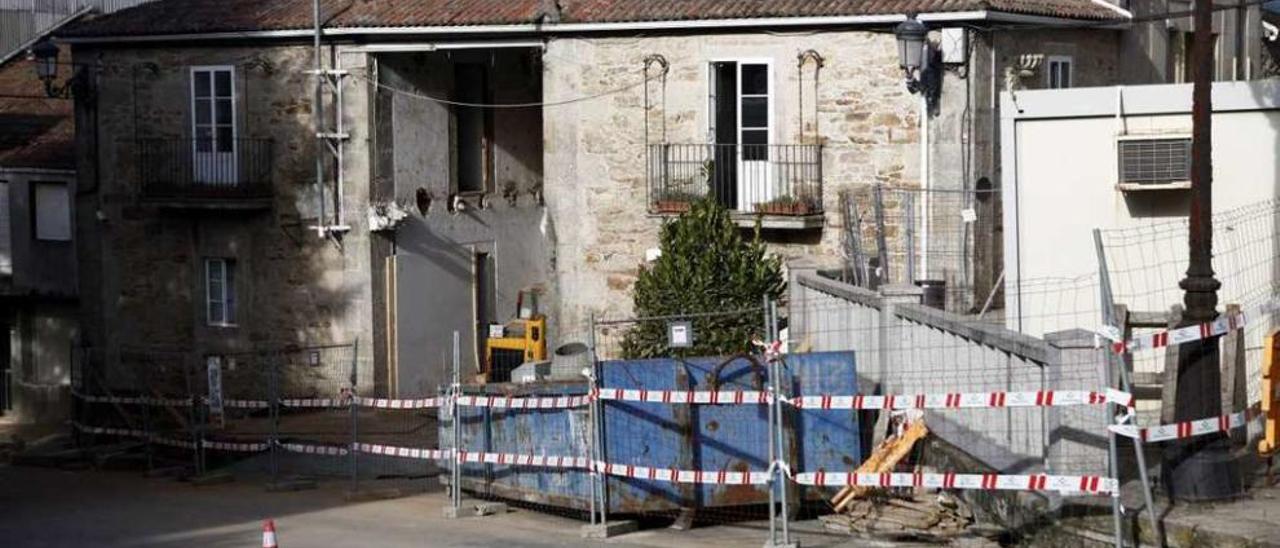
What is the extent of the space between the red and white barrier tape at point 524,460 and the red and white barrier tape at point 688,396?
639 mm

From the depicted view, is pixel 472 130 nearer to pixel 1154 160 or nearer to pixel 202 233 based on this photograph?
pixel 202 233

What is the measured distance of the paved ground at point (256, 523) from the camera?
16.6 metres

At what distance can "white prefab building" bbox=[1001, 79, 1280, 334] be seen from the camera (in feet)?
60.1

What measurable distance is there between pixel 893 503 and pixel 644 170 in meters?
12.7

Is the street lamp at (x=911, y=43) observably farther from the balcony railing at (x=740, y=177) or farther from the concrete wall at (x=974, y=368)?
the concrete wall at (x=974, y=368)

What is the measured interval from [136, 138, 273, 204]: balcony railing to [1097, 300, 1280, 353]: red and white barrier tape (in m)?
19.0

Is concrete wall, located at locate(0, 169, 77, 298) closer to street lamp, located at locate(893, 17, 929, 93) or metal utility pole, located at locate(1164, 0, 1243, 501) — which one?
street lamp, located at locate(893, 17, 929, 93)

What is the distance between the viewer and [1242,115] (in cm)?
1847

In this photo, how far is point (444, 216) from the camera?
102ft

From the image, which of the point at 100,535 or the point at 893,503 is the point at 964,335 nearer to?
the point at 893,503

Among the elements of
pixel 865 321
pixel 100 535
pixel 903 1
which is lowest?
pixel 100 535

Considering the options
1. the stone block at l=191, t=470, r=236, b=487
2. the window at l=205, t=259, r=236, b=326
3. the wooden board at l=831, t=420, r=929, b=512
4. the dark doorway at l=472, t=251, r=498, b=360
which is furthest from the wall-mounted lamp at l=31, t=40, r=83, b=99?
the wooden board at l=831, t=420, r=929, b=512

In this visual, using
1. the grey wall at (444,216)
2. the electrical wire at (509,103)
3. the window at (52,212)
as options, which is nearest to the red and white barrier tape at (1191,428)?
the electrical wire at (509,103)

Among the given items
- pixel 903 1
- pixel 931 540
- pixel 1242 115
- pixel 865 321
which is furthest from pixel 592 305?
Result: pixel 931 540
